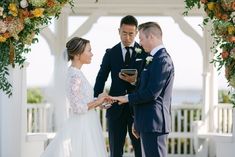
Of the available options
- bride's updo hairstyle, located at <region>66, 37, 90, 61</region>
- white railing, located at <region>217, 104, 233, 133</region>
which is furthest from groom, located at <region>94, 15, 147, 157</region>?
white railing, located at <region>217, 104, 233, 133</region>

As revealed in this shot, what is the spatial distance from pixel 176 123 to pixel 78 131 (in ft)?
18.7

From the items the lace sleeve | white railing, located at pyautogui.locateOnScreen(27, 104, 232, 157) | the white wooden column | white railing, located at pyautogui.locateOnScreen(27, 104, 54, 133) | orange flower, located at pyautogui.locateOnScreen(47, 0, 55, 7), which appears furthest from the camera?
white railing, located at pyautogui.locateOnScreen(27, 104, 54, 133)

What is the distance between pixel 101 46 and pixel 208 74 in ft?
38.8

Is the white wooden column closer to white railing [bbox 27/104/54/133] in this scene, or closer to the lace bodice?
white railing [bbox 27/104/54/133]

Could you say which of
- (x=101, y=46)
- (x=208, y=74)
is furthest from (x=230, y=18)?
(x=101, y=46)

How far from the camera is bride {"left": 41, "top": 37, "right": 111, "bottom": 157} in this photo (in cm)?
638

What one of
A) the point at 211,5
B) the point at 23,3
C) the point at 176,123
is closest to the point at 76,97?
the point at 23,3

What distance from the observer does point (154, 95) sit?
5.89 meters

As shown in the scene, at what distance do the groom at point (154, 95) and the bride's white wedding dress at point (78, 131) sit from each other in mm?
542

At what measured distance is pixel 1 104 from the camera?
7.68 meters

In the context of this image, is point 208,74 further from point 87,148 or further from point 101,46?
point 101,46

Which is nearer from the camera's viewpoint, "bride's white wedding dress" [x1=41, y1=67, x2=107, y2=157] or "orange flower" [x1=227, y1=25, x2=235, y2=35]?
"orange flower" [x1=227, y1=25, x2=235, y2=35]

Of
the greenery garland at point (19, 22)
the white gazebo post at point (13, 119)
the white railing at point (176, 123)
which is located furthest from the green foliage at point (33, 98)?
the greenery garland at point (19, 22)

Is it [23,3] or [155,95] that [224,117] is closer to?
[155,95]
